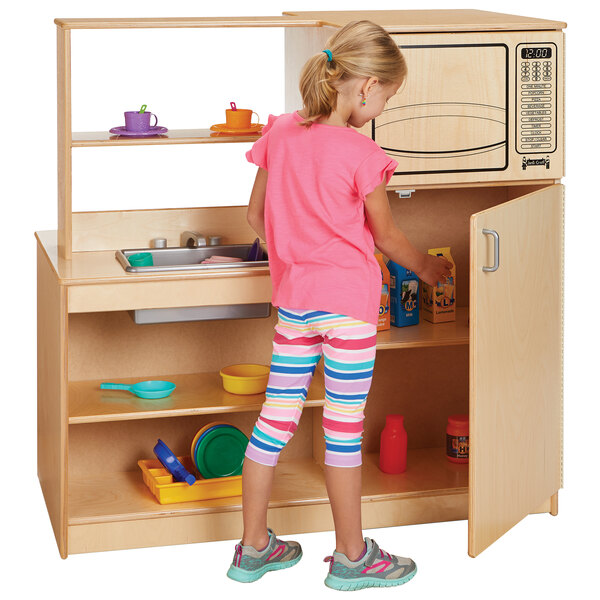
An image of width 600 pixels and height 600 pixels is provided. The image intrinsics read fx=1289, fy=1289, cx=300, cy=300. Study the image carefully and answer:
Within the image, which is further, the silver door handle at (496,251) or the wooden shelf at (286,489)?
the wooden shelf at (286,489)

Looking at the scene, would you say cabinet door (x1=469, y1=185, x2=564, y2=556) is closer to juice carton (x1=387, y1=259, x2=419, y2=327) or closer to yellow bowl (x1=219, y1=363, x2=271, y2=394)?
juice carton (x1=387, y1=259, x2=419, y2=327)

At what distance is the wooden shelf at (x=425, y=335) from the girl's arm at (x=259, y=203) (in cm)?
54

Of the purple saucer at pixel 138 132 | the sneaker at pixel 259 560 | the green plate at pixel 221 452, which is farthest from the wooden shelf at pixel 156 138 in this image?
the sneaker at pixel 259 560

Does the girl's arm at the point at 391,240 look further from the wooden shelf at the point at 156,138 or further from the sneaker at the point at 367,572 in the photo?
the sneaker at the point at 367,572

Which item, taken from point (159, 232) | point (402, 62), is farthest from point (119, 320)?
point (402, 62)

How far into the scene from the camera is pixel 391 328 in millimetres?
4254

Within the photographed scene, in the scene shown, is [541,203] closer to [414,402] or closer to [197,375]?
[414,402]

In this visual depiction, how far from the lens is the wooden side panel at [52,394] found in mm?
3865

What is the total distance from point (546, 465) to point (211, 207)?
140 cm

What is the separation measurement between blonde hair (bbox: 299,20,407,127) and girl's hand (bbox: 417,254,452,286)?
0.59 meters

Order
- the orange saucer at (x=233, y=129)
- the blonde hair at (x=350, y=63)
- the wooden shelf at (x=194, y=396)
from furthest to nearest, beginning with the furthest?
the orange saucer at (x=233, y=129)
the wooden shelf at (x=194, y=396)
the blonde hair at (x=350, y=63)

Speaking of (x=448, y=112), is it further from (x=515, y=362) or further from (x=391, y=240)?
(x=515, y=362)

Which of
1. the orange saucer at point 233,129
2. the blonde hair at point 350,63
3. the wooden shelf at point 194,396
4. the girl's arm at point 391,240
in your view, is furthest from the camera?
the orange saucer at point 233,129

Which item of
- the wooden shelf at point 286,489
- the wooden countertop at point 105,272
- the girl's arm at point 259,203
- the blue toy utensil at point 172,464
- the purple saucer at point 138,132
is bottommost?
the wooden shelf at point 286,489
